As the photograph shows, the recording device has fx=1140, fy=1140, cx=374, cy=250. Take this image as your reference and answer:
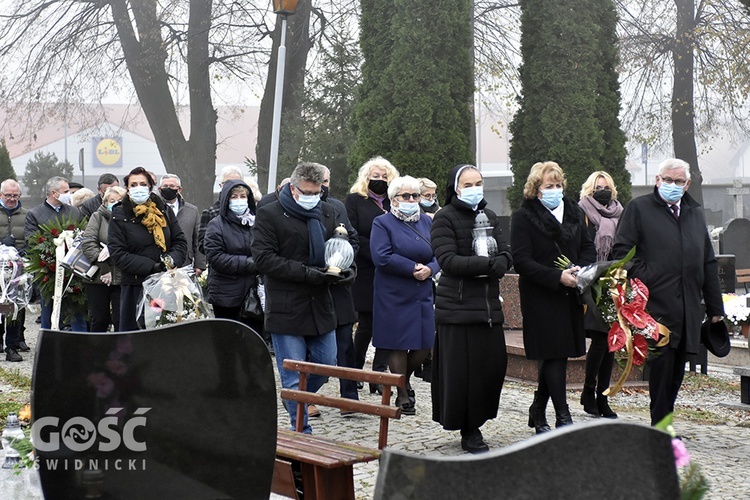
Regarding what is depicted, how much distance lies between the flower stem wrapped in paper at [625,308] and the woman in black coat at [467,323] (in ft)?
1.97

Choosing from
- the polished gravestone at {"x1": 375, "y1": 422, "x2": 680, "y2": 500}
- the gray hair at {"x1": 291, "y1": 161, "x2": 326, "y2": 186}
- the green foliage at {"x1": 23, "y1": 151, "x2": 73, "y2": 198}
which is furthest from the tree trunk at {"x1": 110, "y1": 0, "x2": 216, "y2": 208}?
the green foliage at {"x1": 23, "y1": 151, "x2": 73, "y2": 198}

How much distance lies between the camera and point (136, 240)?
30.7 feet

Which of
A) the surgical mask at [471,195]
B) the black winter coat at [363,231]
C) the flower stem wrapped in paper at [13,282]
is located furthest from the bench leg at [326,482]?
the flower stem wrapped in paper at [13,282]

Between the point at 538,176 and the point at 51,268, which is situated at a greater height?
the point at 538,176

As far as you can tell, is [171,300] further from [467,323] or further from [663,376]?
[663,376]

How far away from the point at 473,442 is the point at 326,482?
95.9 inches

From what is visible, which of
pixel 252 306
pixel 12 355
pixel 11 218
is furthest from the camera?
pixel 11 218

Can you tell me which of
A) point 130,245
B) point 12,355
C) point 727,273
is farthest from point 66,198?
point 727,273

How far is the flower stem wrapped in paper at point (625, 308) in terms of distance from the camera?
7.21 m

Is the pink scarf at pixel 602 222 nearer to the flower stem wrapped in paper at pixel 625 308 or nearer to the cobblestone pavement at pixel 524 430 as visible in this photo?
the cobblestone pavement at pixel 524 430

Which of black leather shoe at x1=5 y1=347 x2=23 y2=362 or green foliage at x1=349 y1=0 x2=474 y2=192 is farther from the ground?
green foliage at x1=349 y1=0 x2=474 y2=192

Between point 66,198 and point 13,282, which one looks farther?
point 66,198

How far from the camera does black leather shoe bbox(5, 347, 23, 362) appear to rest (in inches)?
477

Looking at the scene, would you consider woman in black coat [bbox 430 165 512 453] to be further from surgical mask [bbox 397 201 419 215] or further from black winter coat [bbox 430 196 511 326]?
surgical mask [bbox 397 201 419 215]
